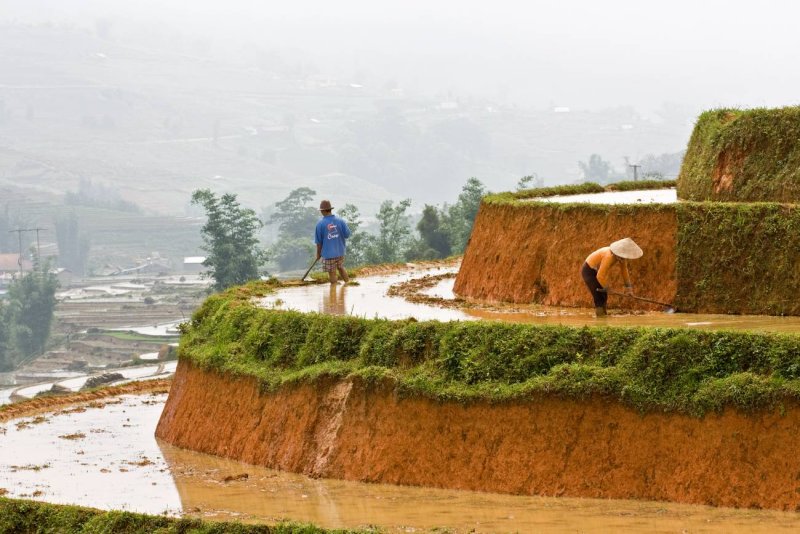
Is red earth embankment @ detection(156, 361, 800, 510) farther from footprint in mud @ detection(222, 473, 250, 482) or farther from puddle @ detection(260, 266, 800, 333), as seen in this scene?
puddle @ detection(260, 266, 800, 333)

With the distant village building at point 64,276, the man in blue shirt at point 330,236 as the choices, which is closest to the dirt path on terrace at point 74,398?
the man in blue shirt at point 330,236

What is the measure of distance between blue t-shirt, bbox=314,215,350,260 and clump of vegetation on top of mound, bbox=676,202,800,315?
6582 millimetres

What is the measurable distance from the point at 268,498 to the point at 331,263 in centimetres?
944

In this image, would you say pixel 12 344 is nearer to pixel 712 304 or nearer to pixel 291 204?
pixel 291 204

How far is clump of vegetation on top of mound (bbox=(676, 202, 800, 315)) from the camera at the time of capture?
2333 cm

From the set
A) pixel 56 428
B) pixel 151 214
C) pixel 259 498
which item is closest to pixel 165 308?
pixel 151 214

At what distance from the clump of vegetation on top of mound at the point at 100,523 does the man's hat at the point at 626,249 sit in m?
7.89

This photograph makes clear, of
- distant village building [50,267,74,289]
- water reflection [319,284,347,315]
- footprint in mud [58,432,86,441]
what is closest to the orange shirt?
water reflection [319,284,347,315]

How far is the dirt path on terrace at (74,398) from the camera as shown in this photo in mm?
30617

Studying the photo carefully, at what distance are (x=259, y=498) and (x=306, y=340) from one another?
329cm

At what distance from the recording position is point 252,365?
23.7 metres

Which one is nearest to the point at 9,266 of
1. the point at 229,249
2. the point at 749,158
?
the point at 229,249

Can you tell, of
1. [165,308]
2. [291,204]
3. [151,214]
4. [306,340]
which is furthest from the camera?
[151,214]

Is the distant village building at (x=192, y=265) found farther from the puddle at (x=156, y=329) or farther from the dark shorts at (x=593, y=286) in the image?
the dark shorts at (x=593, y=286)
